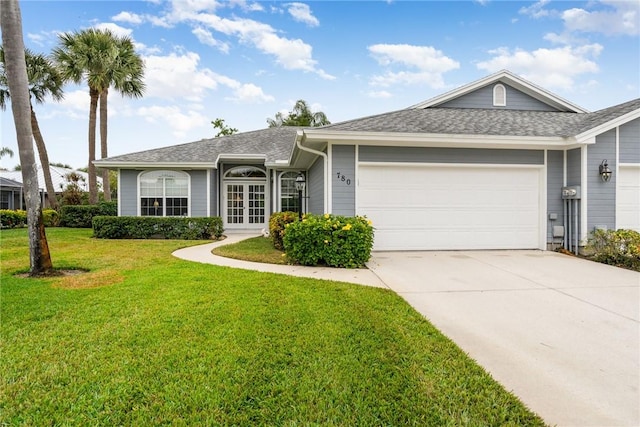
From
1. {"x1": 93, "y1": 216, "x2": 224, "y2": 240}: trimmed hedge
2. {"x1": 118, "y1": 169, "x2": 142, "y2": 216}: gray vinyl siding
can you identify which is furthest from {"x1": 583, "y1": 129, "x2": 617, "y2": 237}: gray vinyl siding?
{"x1": 118, "y1": 169, "x2": 142, "y2": 216}: gray vinyl siding

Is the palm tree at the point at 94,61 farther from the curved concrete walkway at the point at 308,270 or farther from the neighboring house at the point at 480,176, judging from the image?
the neighboring house at the point at 480,176

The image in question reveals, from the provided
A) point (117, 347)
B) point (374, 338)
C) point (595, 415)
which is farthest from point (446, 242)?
point (117, 347)

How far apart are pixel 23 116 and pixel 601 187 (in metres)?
11.9

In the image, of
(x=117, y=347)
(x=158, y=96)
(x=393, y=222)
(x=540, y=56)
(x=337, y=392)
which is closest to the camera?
(x=337, y=392)

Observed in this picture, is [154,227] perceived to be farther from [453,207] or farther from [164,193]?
[453,207]

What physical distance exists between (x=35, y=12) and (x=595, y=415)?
37.7 feet

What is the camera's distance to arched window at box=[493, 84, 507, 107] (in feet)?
33.8

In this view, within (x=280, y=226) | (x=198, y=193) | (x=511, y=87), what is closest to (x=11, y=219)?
(x=198, y=193)

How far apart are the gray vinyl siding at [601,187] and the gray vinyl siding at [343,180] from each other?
5503 millimetres

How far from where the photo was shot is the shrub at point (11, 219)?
15.7 m

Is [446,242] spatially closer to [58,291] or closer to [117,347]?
[117,347]

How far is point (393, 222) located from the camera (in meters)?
7.93

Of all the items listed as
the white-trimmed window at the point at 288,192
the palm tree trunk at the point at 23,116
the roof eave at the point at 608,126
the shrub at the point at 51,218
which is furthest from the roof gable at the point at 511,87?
the shrub at the point at 51,218

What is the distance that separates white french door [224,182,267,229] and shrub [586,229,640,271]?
35.9 ft
